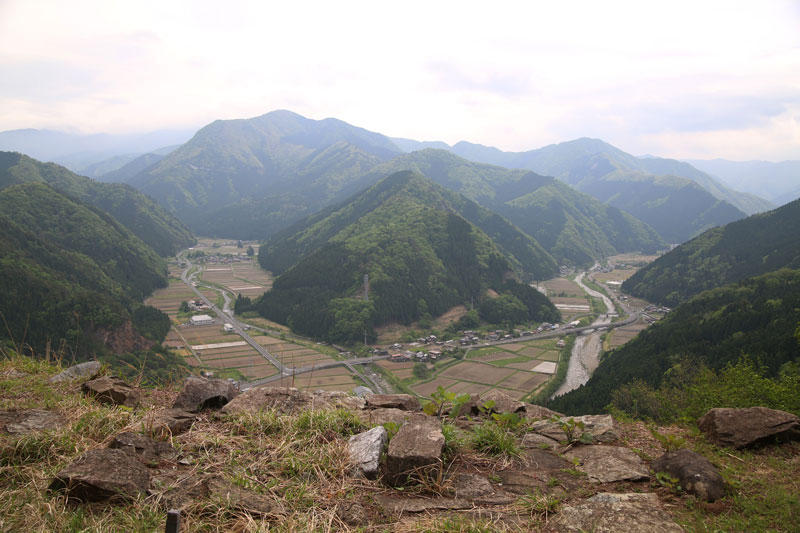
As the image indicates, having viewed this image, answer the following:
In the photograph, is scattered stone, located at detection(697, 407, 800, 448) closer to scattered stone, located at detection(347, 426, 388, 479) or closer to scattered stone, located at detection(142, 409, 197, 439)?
scattered stone, located at detection(347, 426, 388, 479)

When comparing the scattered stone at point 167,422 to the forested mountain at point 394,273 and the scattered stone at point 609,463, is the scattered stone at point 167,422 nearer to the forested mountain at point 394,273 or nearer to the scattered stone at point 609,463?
the scattered stone at point 609,463

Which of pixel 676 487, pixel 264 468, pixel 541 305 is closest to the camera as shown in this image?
pixel 676 487

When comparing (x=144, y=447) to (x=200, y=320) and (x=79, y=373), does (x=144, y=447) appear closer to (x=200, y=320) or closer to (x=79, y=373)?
(x=79, y=373)

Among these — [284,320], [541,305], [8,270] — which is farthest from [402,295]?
[8,270]

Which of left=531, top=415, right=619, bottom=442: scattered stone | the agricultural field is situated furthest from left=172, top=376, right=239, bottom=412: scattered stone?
the agricultural field

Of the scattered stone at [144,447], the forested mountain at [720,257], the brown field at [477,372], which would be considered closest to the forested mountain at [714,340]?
the brown field at [477,372]

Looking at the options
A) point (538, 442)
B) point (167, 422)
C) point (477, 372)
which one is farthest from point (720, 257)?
point (167, 422)

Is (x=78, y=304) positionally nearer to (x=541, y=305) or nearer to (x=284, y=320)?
(x=284, y=320)
